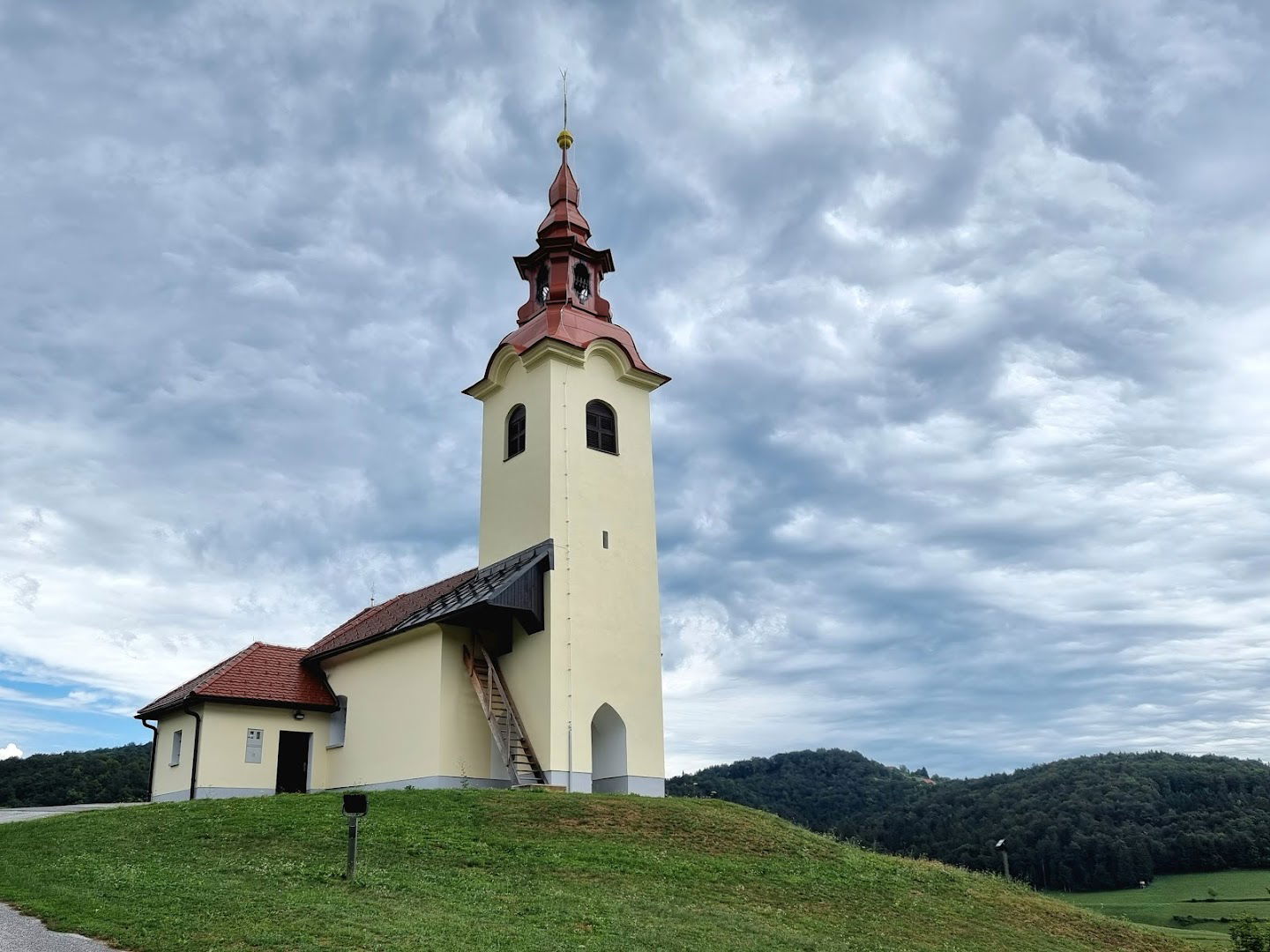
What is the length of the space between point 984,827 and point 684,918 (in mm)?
42544

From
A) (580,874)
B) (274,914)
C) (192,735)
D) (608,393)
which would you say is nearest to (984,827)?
(608,393)

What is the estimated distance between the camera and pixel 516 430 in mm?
29562

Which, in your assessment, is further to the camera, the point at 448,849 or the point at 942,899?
the point at 942,899

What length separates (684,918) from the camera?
1392 cm

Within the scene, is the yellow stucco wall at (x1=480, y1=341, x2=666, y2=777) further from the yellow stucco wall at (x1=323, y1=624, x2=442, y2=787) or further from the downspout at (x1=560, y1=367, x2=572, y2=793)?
the yellow stucco wall at (x1=323, y1=624, x2=442, y2=787)

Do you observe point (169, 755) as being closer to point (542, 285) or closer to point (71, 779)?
point (71, 779)

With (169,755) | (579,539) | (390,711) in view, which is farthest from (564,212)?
(169,755)

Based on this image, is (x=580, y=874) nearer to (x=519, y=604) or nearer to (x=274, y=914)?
(x=274, y=914)

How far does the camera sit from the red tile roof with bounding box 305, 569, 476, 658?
2888 centimetres

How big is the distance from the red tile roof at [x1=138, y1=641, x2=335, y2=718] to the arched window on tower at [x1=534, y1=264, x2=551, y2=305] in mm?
12895

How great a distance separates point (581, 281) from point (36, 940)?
2402 centimetres

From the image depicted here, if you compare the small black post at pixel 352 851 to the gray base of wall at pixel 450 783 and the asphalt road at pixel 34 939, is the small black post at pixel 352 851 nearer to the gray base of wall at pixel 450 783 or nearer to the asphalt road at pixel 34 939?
the asphalt road at pixel 34 939

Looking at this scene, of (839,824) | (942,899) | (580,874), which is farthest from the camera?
(839,824)

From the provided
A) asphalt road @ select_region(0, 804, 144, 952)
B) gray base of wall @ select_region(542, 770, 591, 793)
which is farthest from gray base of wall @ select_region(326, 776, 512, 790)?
asphalt road @ select_region(0, 804, 144, 952)
